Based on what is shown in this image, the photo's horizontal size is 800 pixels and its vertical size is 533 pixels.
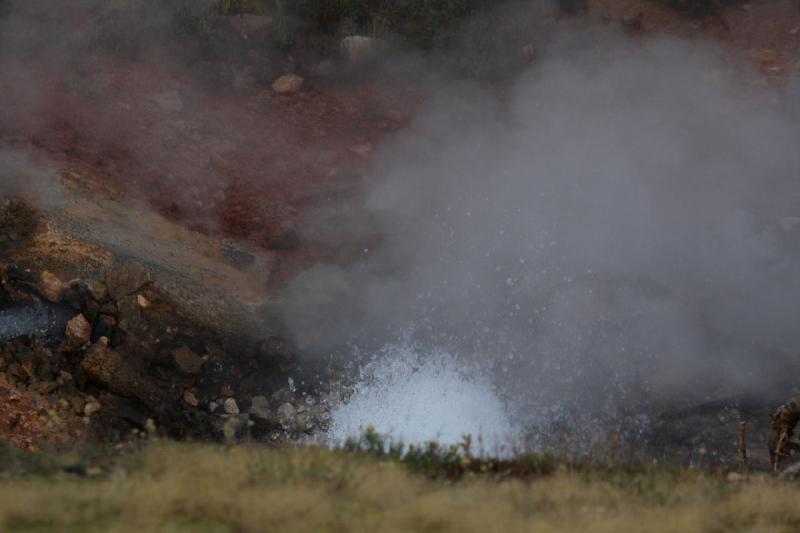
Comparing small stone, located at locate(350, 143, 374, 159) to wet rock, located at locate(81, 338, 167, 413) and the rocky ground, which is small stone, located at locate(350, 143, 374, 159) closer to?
the rocky ground

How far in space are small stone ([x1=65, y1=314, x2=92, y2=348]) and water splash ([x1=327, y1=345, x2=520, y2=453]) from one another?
1.59 meters

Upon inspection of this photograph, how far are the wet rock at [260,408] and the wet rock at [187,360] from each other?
41cm

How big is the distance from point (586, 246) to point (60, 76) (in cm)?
458

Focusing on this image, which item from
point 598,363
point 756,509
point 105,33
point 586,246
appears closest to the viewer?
point 756,509

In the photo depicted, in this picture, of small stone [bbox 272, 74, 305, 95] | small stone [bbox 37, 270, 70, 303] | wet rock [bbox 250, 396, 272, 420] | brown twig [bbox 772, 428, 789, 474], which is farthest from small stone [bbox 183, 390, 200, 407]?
small stone [bbox 272, 74, 305, 95]

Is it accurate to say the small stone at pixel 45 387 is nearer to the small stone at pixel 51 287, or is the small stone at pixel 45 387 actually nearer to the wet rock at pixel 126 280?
the small stone at pixel 51 287

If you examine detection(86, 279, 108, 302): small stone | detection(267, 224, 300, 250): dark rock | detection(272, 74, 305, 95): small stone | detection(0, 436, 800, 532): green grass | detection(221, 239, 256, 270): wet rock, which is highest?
detection(272, 74, 305, 95): small stone

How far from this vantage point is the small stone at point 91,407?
16.3 ft

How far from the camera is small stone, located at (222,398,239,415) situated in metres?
5.30

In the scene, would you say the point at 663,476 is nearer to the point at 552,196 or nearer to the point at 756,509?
the point at 756,509

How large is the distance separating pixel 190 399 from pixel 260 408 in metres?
0.43

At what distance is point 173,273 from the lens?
576cm

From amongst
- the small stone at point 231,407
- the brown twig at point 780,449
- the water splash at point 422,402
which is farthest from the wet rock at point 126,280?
the brown twig at point 780,449

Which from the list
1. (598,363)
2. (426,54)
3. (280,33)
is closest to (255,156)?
(280,33)
